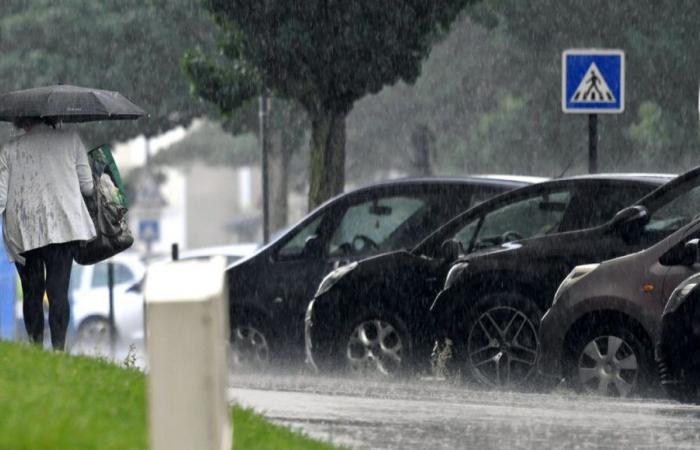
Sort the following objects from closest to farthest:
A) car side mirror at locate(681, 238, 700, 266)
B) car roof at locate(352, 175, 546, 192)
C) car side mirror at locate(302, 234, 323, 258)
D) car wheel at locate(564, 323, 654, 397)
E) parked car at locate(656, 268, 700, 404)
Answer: parked car at locate(656, 268, 700, 404) < car side mirror at locate(681, 238, 700, 266) < car wheel at locate(564, 323, 654, 397) < car roof at locate(352, 175, 546, 192) < car side mirror at locate(302, 234, 323, 258)

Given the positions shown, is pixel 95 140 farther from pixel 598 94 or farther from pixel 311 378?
pixel 311 378

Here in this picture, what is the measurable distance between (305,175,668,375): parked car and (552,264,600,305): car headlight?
3.26ft

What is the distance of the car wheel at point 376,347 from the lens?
584 inches

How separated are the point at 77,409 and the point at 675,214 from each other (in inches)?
230

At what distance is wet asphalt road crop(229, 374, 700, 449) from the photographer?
10.5 metres

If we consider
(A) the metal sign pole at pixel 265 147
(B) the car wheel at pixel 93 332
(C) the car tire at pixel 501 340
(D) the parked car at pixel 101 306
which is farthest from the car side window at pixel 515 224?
(B) the car wheel at pixel 93 332

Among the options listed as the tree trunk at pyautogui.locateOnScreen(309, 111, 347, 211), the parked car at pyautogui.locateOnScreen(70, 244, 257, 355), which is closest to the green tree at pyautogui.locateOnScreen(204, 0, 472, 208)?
the tree trunk at pyautogui.locateOnScreen(309, 111, 347, 211)

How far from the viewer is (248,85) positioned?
25.9m

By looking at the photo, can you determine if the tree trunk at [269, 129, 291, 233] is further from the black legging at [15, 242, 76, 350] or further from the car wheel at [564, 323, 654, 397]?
the car wheel at [564, 323, 654, 397]

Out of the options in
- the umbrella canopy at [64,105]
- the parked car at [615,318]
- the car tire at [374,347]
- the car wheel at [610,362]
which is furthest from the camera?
the car tire at [374,347]

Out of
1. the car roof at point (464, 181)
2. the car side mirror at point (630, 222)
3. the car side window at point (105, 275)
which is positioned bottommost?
the car side window at point (105, 275)

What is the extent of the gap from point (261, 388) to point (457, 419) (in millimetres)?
2916

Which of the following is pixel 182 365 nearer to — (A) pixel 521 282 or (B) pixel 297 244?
(A) pixel 521 282

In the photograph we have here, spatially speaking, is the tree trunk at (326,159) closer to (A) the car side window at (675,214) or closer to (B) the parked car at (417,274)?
(B) the parked car at (417,274)
